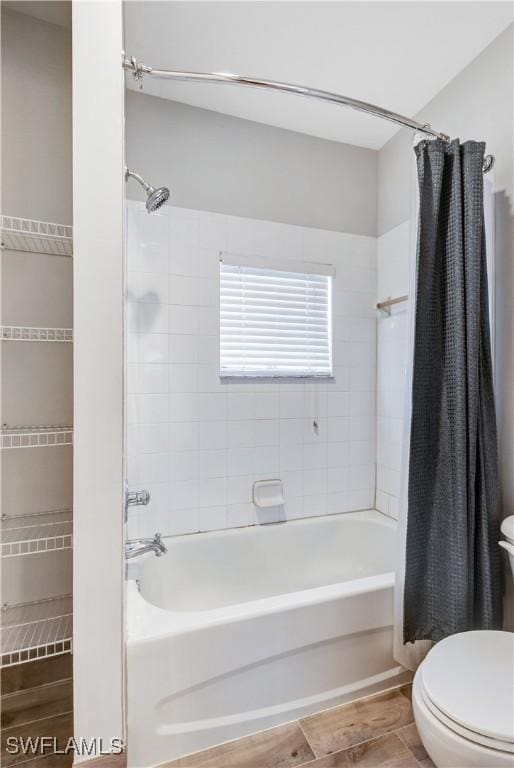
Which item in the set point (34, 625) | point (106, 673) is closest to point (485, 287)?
point (106, 673)

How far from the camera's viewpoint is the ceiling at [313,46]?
Result: 1503mm

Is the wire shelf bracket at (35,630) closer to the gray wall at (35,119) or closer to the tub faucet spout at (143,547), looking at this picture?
the tub faucet spout at (143,547)

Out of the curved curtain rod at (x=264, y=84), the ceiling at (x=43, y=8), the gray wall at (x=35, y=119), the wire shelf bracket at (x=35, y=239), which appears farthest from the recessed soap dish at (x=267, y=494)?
the ceiling at (x=43, y=8)

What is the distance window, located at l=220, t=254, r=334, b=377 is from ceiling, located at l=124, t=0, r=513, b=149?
813mm

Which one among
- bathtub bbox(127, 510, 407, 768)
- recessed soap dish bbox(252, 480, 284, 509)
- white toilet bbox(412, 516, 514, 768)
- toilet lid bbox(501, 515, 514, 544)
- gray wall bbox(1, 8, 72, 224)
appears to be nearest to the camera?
white toilet bbox(412, 516, 514, 768)

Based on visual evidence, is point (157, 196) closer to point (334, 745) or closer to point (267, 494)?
point (267, 494)

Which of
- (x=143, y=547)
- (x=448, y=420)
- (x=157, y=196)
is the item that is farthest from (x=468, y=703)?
(x=157, y=196)

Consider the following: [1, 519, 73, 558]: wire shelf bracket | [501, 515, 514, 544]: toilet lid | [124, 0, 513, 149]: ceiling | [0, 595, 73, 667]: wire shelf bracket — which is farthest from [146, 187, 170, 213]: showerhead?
[501, 515, 514, 544]: toilet lid

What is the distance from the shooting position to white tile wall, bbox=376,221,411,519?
85.8 inches

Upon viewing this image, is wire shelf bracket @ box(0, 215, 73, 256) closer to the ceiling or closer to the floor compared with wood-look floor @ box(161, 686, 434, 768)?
closer to the ceiling

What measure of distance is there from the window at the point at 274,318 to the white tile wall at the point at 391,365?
1.13ft

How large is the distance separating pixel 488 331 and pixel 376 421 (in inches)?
40.4

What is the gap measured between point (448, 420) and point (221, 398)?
1123mm

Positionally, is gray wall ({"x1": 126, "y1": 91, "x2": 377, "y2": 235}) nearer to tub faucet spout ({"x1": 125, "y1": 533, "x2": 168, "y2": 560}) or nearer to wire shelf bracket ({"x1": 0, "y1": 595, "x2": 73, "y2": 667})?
tub faucet spout ({"x1": 125, "y1": 533, "x2": 168, "y2": 560})
